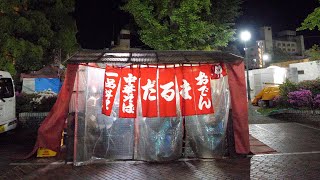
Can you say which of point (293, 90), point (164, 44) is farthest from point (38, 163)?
point (293, 90)

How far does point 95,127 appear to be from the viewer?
8648mm

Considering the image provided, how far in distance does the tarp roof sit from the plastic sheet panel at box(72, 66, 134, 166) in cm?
48

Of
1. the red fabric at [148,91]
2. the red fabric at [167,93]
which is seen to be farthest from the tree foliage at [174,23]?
the red fabric at [148,91]

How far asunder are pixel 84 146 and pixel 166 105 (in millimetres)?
2789

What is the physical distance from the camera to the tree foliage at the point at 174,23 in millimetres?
16094

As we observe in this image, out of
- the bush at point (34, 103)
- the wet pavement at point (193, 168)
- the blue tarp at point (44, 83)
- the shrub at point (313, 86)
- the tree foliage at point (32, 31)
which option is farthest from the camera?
the blue tarp at point (44, 83)

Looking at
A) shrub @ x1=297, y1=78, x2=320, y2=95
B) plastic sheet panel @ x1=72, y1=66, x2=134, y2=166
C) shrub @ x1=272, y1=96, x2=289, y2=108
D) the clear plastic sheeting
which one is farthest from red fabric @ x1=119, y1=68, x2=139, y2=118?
shrub @ x1=297, y1=78, x2=320, y2=95

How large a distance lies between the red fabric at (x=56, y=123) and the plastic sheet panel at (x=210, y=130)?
150 inches

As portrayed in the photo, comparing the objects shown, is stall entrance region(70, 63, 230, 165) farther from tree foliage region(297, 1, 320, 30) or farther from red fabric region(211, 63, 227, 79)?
tree foliage region(297, 1, 320, 30)

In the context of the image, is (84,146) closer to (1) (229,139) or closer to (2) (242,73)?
(1) (229,139)

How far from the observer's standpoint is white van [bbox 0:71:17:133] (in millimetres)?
11945

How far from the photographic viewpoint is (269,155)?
898 centimetres

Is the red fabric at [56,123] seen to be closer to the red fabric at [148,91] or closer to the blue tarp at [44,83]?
the red fabric at [148,91]

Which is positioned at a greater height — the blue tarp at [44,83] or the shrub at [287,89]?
the blue tarp at [44,83]
